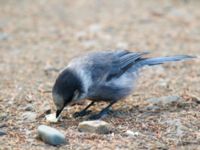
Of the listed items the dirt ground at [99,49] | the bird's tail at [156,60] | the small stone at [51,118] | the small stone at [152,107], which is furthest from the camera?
the bird's tail at [156,60]

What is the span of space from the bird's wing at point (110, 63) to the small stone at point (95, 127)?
26.0 inches

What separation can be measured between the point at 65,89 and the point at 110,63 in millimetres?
928

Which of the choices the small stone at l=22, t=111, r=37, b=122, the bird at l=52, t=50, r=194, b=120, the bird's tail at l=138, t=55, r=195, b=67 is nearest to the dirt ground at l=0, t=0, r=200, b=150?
the small stone at l=22, t=111, r=37, b=122

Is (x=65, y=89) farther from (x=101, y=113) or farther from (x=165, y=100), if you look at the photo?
(x=165, y=100)

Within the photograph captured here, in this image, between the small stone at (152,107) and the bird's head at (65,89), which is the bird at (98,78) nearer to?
the bird's head at (65,89)

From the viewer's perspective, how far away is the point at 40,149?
491cm

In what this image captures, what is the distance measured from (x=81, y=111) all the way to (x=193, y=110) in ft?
3.83

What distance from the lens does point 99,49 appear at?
897 cm

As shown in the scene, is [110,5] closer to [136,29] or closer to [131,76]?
[136,29]

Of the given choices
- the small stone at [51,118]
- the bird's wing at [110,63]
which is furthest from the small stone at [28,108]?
the bird's wing at [110,63]

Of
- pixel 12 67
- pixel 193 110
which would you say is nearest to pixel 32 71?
pixel 12 67

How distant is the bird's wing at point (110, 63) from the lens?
19.6 ft

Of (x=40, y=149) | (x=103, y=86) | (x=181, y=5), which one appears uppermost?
(x=181, y=5)

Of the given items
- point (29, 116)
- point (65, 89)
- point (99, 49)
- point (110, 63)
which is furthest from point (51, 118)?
point (99, 49)
